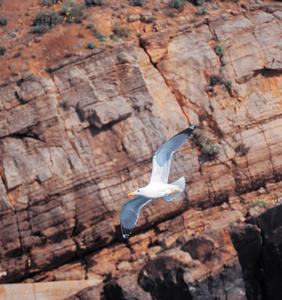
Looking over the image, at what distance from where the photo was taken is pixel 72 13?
69.9 feet

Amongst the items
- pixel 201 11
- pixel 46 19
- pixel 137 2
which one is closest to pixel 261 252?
pixel 201 11

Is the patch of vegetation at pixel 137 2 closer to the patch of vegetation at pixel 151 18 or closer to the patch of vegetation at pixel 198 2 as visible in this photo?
the patch of vegetation at pixel 151 18

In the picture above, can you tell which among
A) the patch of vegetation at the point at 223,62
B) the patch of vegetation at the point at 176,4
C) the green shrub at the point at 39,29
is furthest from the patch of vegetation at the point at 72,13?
the patch of vegetation at the point at 223,62

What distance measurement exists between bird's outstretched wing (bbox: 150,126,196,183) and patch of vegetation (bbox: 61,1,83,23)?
996cm

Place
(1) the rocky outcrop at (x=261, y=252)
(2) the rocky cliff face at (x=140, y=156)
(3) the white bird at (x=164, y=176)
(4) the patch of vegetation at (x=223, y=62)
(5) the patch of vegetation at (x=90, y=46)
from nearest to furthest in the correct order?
(3) the white bird at (x=164, y=176) → (1) the rocky outcrop at (x=261, y=252) → (2) the rocky cliff face at (x=140, y=156) → (5) the patch of vegetation at (x=90, y=46) → (4) the patch of vegetation at (x=223, y=62)

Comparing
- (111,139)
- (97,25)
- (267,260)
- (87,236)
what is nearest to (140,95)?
(111,139)

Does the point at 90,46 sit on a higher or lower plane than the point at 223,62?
higher

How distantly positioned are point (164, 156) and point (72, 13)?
10.2 meters

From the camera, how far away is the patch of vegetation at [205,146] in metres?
19.6

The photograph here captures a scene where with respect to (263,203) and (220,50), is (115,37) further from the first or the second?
(263,203)

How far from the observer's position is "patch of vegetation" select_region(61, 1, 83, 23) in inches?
837

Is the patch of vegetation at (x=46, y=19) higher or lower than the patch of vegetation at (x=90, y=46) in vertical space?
higher

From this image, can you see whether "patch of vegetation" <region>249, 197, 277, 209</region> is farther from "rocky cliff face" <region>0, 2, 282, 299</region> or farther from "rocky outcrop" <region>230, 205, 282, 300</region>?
"rocky outcrop" <region>230, 205, 282, 300</region>

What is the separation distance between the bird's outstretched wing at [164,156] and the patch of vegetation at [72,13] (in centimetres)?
996
